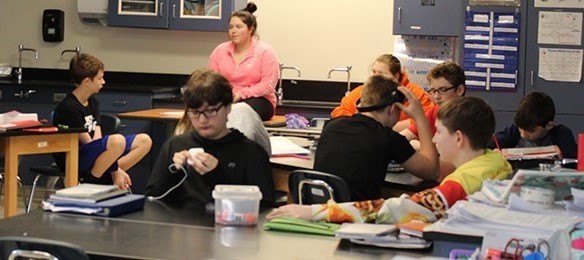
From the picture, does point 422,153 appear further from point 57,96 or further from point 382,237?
point 57,96

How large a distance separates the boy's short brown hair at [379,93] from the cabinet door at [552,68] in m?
3.24

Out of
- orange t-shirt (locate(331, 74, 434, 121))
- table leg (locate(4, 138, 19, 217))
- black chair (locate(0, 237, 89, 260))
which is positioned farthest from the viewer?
table leg (locate(4, 138, 19, 217))

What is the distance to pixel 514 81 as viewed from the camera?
24.0 feet

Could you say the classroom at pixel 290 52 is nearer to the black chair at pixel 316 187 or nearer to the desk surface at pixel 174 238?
the black chair at pixel 316 187

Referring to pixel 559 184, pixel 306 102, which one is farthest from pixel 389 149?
pixel 306 102

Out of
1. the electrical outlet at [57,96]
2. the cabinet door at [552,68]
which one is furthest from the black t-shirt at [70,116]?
the cabinet door at [552,68]

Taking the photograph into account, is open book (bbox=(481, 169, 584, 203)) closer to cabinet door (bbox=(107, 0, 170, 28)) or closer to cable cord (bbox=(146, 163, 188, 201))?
cable cord (bbox=(146, 163, 188, 201))

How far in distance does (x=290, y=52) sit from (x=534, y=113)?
3.37 m

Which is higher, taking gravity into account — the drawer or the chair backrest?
the drawer

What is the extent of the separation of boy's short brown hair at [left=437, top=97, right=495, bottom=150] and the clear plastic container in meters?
0.74

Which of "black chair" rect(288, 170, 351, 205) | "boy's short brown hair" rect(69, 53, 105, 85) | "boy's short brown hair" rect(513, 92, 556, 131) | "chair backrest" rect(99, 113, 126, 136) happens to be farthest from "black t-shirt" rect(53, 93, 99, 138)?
"boy's short brown hair" rect(513, 92, 556, 131)

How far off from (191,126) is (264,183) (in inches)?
19.2

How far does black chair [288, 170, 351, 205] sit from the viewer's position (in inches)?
166

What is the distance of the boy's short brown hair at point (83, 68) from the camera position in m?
6.58
